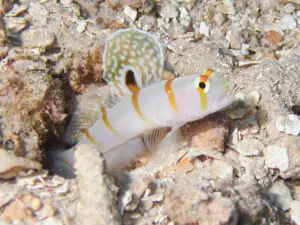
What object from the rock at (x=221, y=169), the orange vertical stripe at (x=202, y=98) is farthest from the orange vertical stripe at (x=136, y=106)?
the rock at (x=221, y=169)

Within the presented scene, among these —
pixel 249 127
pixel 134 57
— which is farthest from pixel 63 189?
pixel 249 127

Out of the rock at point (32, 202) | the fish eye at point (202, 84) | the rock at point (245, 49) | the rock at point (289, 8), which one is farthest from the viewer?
the rock at point (289, 8)

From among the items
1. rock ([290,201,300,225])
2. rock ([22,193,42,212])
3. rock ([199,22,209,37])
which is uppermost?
rock ([199,22,209,37])

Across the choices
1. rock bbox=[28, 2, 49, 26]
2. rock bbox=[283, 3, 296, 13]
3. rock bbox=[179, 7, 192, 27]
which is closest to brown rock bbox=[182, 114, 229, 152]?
rock bbox=[179, 7, 192, 27]

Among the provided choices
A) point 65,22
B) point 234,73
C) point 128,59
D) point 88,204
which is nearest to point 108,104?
point 128,59

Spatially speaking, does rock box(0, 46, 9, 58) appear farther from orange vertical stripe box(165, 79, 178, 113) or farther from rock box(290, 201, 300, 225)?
rock box(290, 201, 300, 225)

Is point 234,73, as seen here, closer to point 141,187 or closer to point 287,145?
point 287,145

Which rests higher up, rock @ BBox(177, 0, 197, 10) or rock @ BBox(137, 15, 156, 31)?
rock @ BBox(177, 0, 197, 10)

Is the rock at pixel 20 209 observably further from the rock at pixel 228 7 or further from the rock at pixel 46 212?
the rock at pixel 228 7
